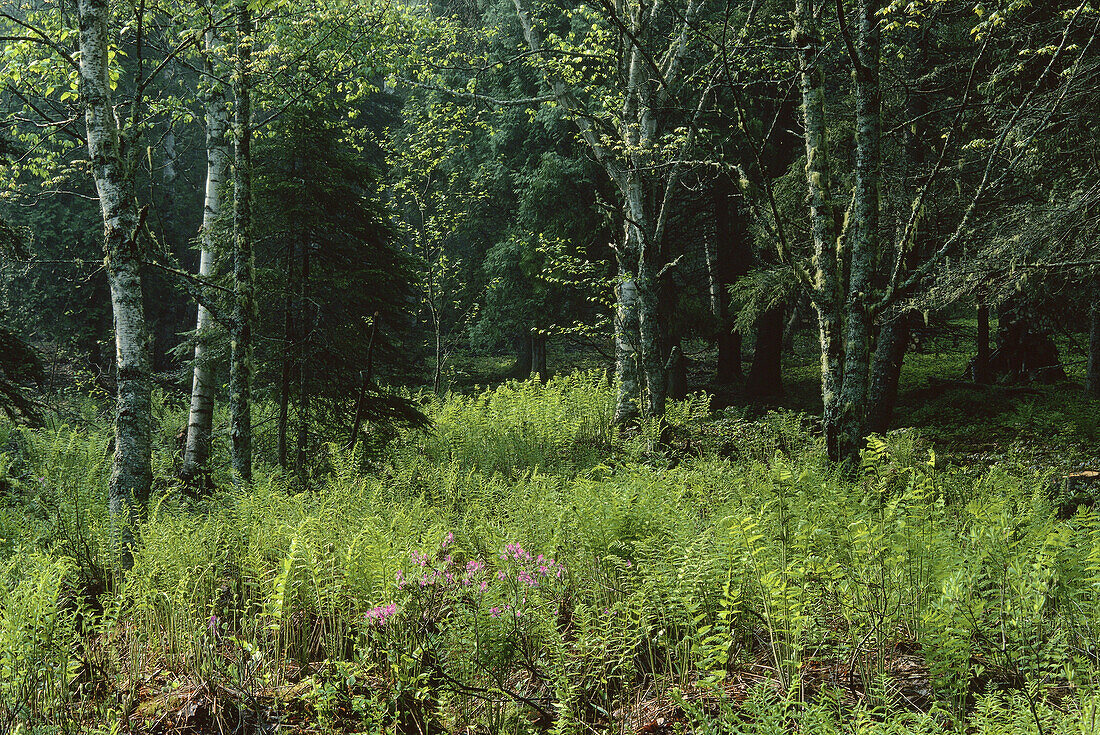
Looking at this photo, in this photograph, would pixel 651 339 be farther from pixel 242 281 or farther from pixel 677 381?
pixel 677 381

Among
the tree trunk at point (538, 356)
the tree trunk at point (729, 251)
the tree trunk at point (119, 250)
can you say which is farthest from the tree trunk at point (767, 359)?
the tree trunk at point (119, 250)

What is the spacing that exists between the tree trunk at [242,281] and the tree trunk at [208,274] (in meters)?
0.54

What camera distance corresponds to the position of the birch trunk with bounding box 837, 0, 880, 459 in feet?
18.6

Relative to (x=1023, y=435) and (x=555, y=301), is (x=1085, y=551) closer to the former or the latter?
(x=1023, y=435)

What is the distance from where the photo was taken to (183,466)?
7.33 metres

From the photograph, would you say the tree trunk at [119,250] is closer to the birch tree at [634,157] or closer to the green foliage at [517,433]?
the green foliage at [517,433]

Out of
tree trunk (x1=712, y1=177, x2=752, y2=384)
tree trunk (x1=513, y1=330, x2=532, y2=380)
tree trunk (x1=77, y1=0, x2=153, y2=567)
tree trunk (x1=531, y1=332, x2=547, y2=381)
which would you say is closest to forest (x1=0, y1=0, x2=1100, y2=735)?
tree trunk (x1=77, y1=0, x2=153, y2=567)

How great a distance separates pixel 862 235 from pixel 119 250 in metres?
6.08

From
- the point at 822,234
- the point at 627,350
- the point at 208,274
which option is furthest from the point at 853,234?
the point at 208,274

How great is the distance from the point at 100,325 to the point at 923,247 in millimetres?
22466

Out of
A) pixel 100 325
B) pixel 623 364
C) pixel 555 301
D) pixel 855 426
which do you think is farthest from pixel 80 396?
pixel 855 426

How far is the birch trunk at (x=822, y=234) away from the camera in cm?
597

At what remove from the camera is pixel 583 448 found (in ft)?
31.1

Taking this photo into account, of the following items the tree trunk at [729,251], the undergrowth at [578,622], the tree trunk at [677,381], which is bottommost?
the undergrowth at [578,622]
